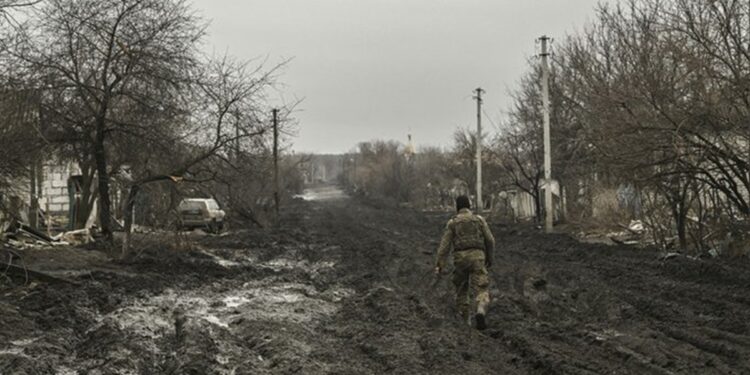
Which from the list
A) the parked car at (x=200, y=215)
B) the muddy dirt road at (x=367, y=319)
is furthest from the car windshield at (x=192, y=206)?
the muddy dirt road at (x=367, y=319)

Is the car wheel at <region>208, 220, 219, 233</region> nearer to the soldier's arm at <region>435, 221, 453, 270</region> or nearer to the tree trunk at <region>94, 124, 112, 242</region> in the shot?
the tree trunk at <region>94, 124, 112, 242</region>

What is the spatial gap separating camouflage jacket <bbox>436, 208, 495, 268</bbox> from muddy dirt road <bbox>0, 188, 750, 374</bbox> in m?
0.89

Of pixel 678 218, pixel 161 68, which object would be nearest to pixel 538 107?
pixel 678 218

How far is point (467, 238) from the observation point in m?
9.88

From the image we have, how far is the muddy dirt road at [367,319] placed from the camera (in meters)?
7.18

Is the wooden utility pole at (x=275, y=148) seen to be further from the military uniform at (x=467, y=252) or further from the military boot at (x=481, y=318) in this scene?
the military boot at (x=481, y=318)

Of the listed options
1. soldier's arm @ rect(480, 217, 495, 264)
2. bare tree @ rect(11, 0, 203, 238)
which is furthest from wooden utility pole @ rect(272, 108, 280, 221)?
soldier's arm @ rect(480, 217, 495, 264)

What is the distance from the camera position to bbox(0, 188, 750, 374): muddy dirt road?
718cm

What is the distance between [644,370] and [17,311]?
26.4 ft

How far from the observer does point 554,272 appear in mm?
15773

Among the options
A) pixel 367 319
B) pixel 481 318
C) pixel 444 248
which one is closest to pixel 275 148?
pixel 367 319

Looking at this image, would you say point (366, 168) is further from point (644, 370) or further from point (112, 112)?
point (644, 370)

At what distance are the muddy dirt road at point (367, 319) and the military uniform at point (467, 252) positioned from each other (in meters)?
0.44

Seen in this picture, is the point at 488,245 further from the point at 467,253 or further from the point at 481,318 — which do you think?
the point at 481,318
